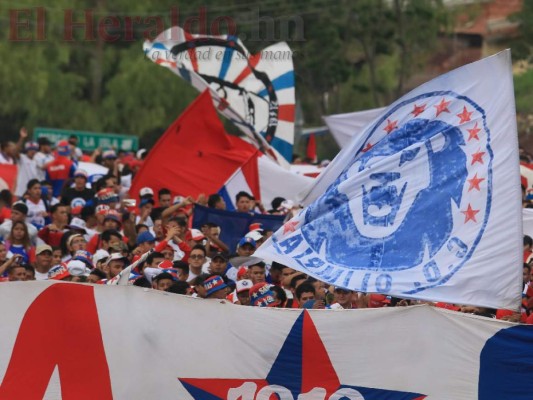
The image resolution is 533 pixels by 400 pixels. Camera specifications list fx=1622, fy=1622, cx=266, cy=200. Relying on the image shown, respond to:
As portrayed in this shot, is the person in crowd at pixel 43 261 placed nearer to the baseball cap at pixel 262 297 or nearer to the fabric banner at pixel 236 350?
the baseball cap at pixel 262 297

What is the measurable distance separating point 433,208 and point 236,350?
1.45m

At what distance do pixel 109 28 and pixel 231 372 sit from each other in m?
31.4

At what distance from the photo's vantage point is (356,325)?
31.0ft

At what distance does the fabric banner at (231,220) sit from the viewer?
14.9m

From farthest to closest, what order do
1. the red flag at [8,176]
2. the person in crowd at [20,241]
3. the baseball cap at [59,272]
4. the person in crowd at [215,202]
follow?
1. the red flag at [8,176]
2. the person in crowd at [215,202]
3. the person in crowd at [20,241]
4. the baseball cap at [59,272]

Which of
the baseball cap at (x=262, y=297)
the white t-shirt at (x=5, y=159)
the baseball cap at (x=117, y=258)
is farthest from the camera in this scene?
the white t-shirt at (x=5, y=159)

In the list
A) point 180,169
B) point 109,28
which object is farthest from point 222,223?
point 109,28

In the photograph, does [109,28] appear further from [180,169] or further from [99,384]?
[99,384]

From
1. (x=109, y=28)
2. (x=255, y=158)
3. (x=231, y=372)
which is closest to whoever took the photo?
(x=231, y=372)

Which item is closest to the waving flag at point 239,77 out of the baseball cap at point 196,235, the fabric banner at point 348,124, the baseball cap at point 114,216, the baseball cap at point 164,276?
the fabric banner at point 348,124

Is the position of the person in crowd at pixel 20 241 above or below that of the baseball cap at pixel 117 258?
below

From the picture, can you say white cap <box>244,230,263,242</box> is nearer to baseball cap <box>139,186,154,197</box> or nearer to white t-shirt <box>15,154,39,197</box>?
baseball cap <box>139,186,154,197</box>

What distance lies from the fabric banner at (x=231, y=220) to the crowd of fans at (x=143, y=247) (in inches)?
5.8

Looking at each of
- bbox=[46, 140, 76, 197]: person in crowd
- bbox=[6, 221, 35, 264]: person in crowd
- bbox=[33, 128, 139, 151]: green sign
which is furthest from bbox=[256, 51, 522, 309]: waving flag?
bbox=[33, 128, 139, 151]: green sign
